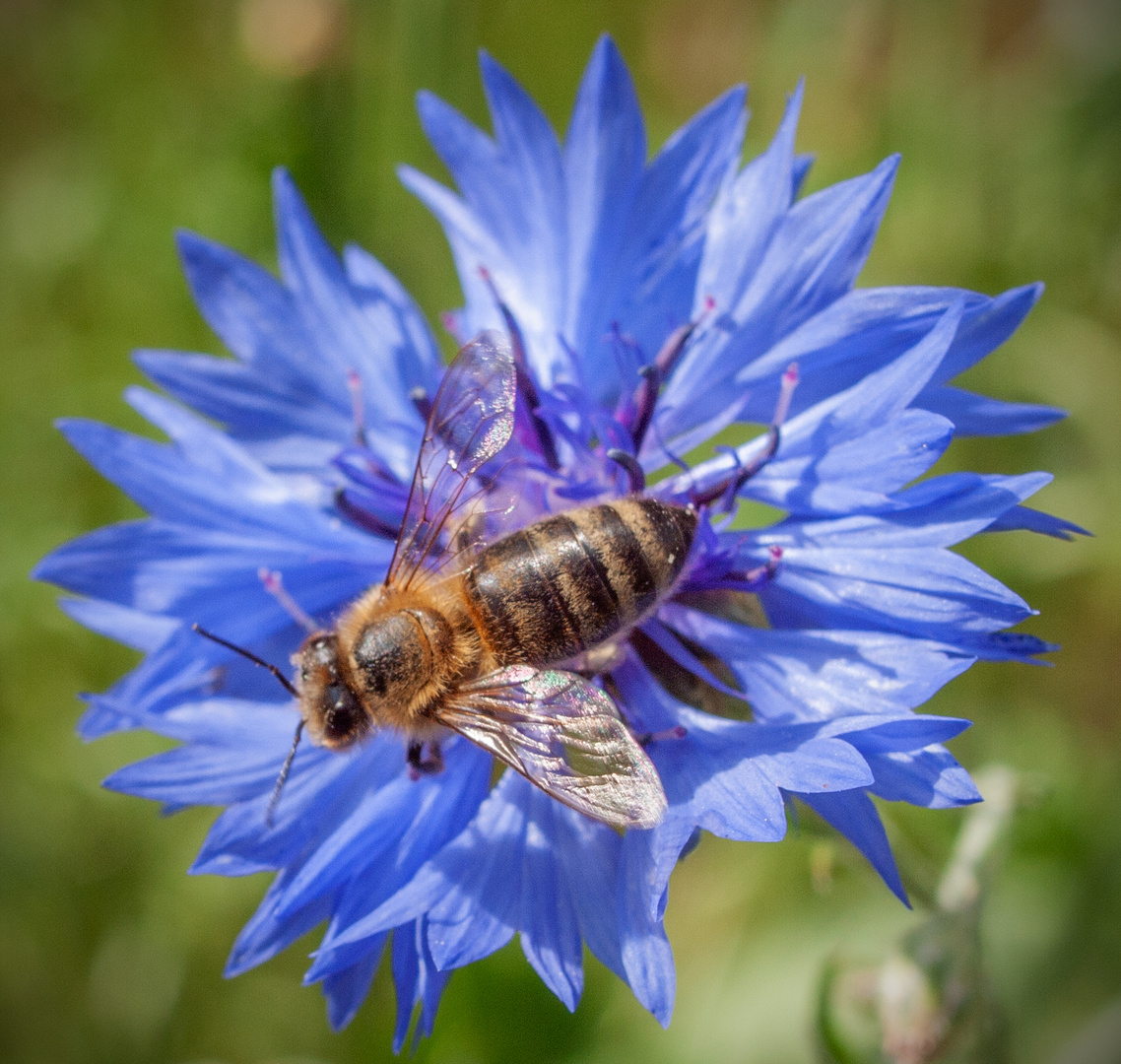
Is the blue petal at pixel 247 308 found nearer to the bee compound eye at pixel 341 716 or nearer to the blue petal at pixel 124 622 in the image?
the blue petal at pixel 124 622

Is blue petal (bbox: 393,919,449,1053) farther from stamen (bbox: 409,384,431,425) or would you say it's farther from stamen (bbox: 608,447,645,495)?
stamen (bbox: 409,384,431,425)

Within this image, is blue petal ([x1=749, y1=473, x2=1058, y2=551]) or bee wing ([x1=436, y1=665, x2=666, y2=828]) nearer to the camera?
bee wing ([x1=436, y1=665, x2=666, y2=828])

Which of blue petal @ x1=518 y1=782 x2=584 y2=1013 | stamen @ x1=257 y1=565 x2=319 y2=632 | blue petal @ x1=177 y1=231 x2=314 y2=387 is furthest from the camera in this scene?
blue petal @ x1=177 y1=231 x2=314 y2=387

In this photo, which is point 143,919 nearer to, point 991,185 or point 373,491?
point 373,491

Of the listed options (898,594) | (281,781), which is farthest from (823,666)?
(281,781)

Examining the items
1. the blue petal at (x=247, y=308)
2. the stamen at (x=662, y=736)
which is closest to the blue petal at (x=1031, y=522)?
the stamen at (x=662, y=736)

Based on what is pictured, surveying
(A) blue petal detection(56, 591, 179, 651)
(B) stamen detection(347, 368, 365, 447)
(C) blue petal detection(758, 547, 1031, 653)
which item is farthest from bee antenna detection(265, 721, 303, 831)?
(C) blue petal detection(758, 547, 1031, 653)
